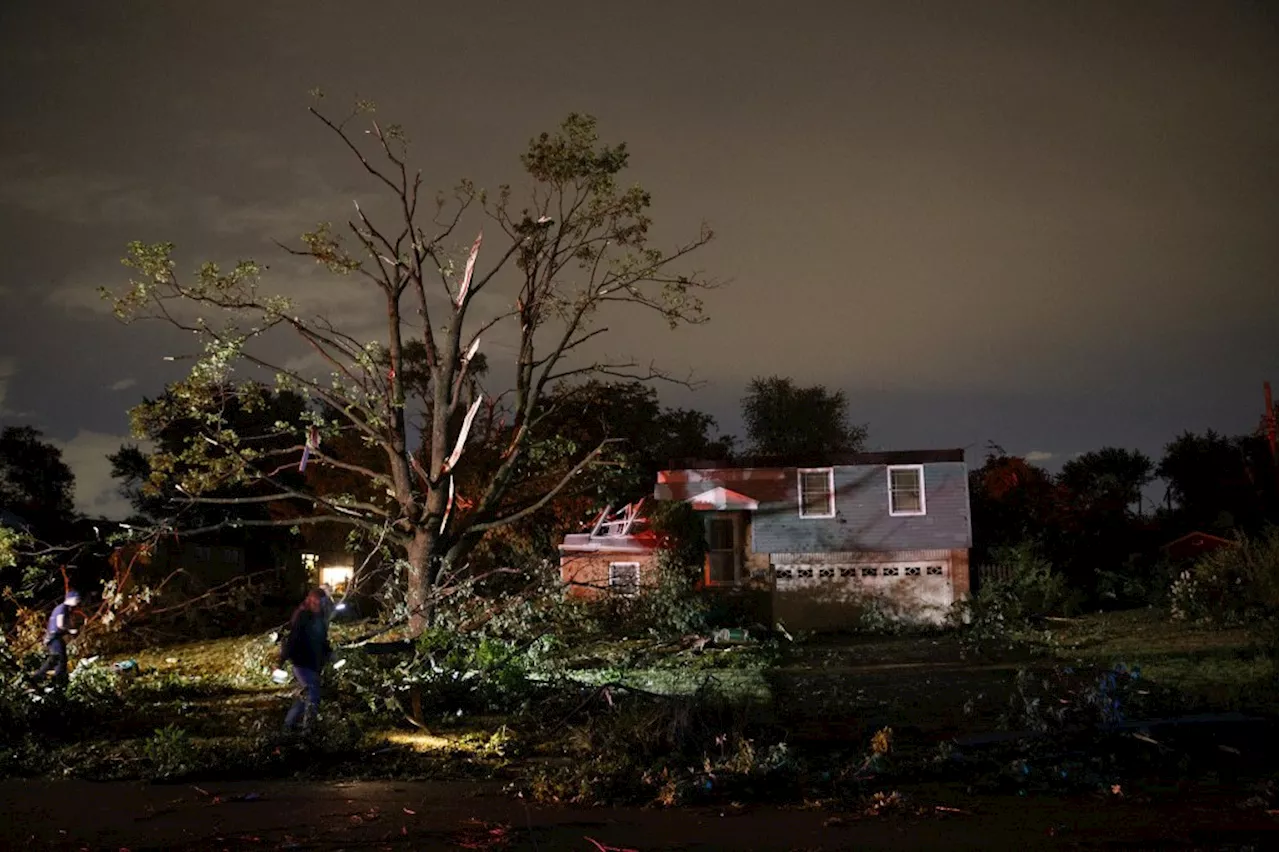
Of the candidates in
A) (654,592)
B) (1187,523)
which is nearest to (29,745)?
(654,592)

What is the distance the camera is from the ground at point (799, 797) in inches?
279

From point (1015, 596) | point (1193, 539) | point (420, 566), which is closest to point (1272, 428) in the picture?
point (1193, 539)

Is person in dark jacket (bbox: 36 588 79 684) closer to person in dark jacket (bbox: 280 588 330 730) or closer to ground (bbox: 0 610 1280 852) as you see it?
ground (bbox: 0 610 1280 852)

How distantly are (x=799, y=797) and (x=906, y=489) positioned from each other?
2129 centimetres

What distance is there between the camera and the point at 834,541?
2853cm

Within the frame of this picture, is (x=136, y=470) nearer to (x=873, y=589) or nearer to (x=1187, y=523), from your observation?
(x=873, y=589)

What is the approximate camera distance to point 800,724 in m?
12.2

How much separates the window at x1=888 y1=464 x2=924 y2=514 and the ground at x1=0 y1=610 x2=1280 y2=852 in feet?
49.4

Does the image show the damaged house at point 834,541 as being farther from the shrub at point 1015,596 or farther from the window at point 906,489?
the shrub at point 1015,596

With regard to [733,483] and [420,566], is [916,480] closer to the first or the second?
[733,483]

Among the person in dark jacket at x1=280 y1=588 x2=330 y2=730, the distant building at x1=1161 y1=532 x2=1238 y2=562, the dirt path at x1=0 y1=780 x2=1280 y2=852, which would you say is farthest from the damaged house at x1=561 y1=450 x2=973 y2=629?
the dirt path at x1=0 y1=780 x2=1280 y2=852

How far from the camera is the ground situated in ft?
23.3

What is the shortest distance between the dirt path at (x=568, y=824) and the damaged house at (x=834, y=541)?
20.0 metres

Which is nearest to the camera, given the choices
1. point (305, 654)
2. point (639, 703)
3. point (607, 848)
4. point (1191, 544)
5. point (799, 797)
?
point (607, 848)
